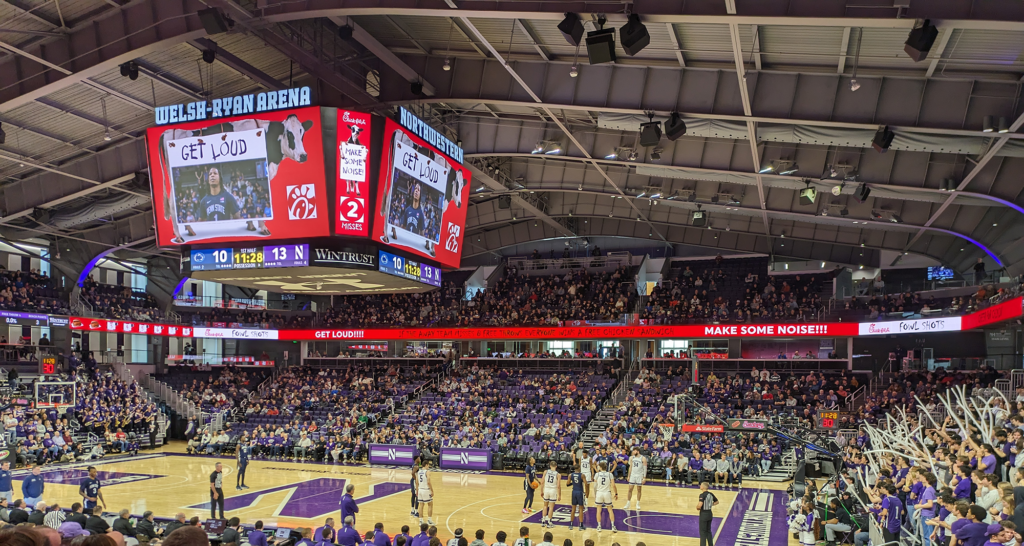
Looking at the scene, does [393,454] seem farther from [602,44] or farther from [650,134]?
[602,44]

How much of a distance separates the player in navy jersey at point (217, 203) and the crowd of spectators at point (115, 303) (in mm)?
27258

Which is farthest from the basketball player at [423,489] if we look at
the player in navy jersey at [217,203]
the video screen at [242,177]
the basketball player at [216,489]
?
the player in navy jersey at [217,203]

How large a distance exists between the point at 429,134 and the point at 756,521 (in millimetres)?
15057

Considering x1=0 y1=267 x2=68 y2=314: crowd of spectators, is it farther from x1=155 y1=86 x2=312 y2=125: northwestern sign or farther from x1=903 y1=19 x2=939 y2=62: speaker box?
x1=903 y1=19 x2=939 y2=62: speaker box

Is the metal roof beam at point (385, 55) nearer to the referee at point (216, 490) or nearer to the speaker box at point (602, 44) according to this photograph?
the speaker box at point (602, 44)

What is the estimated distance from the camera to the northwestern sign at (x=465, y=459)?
32.3 metres

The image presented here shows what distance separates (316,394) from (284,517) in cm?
2558

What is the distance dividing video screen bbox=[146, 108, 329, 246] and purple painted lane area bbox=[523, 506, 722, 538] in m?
10.5

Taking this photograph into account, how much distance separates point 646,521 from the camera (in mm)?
20531

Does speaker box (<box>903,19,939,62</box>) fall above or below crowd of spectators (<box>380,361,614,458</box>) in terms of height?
above

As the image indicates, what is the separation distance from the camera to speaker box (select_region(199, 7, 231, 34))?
1858 cm

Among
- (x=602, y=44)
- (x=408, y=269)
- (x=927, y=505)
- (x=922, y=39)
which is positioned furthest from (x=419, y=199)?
(x=927, y=505)

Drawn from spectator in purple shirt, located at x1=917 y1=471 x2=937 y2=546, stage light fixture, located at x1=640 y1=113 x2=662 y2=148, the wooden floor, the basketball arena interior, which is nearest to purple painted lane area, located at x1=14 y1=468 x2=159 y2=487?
the wooden floor

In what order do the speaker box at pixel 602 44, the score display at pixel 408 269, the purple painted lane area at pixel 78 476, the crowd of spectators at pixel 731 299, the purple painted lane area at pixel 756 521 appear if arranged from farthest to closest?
1. the crowd of spectators at pixel 731 299
2. the purple painted lane area at pixel 78 476
3. the score display at pixel 408 269
4. the purple painted lane area at pixel 756 521
5. the speaker box at pixel 602 44
